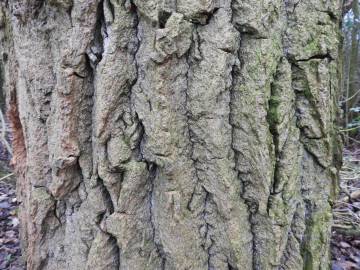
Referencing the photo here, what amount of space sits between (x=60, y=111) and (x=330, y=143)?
1.09 m

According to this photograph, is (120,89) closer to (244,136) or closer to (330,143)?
(244,136)

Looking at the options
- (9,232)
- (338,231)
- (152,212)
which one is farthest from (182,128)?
(9,232)

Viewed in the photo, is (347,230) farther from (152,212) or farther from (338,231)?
(152,212)

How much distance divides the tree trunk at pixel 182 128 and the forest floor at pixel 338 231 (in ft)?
1.82

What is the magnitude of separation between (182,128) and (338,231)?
58.8 inches

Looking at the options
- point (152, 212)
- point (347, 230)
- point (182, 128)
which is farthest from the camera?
point (347, 230)

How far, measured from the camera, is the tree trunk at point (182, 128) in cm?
115

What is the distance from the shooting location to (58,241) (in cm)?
148

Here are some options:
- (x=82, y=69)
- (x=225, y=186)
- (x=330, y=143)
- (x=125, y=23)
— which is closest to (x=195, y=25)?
(x=125, y=23)

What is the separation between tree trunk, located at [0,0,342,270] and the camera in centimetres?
115

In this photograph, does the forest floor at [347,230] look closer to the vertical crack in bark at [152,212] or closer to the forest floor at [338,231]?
the forest floor at [338,231]

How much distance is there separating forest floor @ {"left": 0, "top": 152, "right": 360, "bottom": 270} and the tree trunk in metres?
0.55

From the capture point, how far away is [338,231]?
82.9 inches

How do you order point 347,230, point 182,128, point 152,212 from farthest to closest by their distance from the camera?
1. point 347,230
2. point 152,212
3. point 182,128
